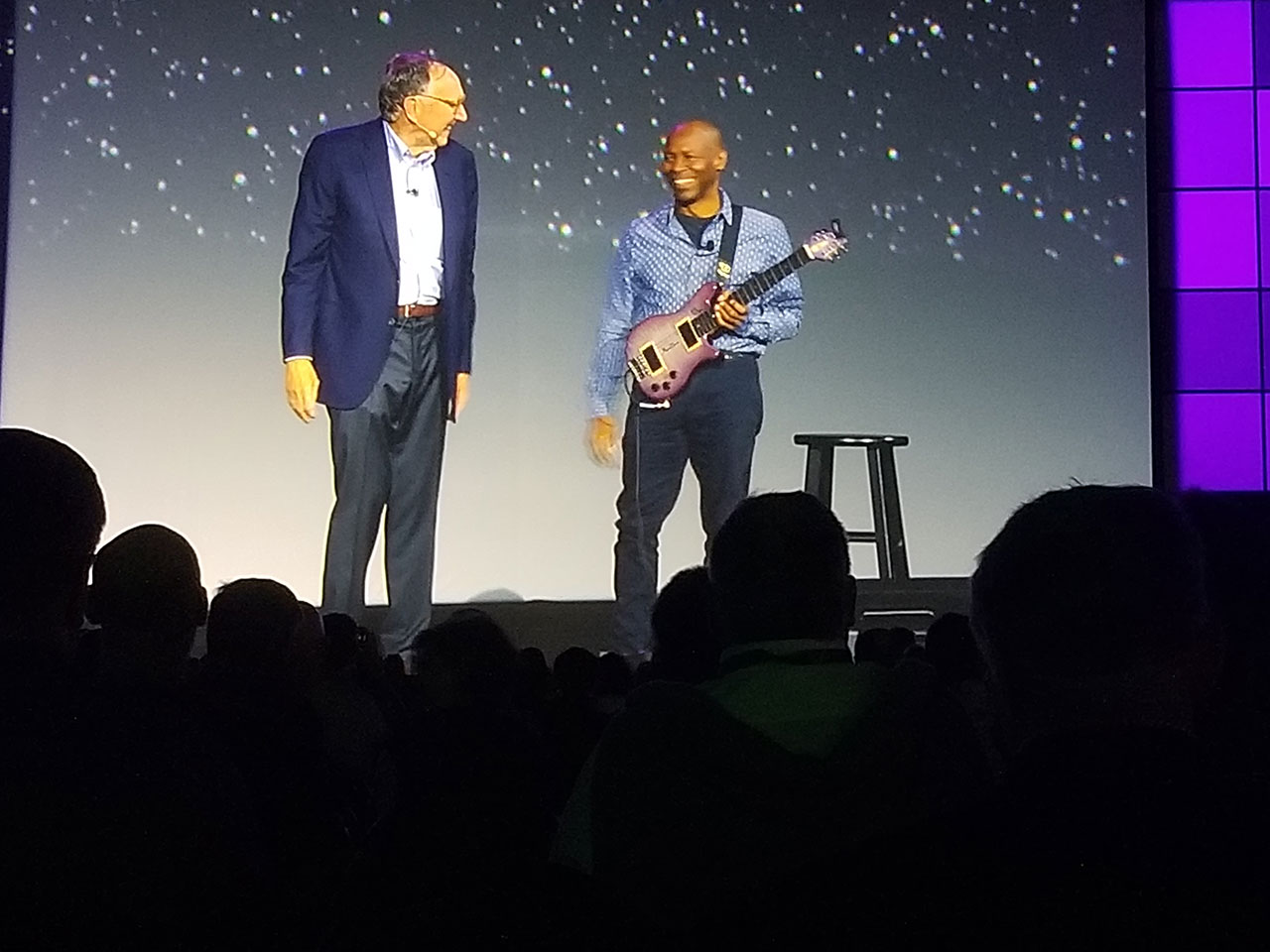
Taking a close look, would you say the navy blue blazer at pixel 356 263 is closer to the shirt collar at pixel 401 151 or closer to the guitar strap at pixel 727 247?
the shirt collar at pixel 401 151

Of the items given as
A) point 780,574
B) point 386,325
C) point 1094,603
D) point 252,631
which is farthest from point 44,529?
point 386,325

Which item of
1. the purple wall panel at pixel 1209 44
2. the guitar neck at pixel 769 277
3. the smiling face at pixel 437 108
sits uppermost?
the purple wall panel at pixel 1209 44

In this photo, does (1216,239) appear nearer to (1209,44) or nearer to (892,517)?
(1209,44)

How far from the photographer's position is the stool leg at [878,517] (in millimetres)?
5816

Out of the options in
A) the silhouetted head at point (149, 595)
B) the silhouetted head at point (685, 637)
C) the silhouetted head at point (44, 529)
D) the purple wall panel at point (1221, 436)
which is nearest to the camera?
the silhouetted head at point (44, 529)

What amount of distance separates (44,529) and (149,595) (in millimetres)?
572

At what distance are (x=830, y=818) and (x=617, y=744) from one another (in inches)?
7.6

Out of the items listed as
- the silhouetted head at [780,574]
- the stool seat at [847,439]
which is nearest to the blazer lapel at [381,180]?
the stool seat at [847,439]

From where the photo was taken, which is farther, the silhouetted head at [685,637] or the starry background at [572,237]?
the starry background at [572,237]

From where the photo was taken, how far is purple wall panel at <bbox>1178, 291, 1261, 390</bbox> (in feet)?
20.4

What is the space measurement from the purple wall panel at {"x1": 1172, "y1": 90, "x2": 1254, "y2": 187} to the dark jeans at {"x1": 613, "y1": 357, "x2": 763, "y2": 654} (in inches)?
84.2

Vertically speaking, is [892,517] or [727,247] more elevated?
[727,247]

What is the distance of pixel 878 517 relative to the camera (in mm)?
5844

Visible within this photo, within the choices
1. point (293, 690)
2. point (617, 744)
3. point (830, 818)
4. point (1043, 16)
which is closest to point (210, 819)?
point (617, 744)
